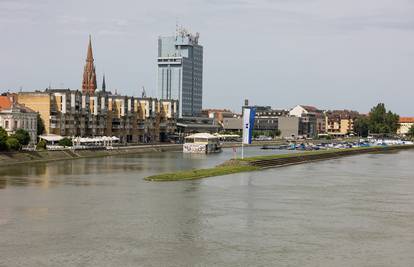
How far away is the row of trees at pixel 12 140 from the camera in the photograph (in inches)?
3087

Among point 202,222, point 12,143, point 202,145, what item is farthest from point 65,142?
point 202,222

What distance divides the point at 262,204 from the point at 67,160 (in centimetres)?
5098

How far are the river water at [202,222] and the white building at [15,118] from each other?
37240mm

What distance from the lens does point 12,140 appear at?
80.5 metres

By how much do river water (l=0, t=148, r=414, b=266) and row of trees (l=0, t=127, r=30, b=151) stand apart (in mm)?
15928

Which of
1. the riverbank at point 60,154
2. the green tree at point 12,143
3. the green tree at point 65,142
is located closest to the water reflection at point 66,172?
the riverbank at point 60,154

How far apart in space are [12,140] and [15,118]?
70.2ft

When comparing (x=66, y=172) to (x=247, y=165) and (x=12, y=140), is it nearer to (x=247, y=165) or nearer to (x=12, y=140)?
(x=12, y=140)

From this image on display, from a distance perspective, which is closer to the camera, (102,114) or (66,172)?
(66,172)

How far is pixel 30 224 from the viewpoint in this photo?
3606 cm

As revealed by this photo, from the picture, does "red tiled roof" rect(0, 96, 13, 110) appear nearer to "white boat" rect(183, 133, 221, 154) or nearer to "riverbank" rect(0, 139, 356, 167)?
"riverbank" rect(0, 139, 356, 167)

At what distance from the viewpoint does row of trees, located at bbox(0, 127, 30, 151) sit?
78.4 meters

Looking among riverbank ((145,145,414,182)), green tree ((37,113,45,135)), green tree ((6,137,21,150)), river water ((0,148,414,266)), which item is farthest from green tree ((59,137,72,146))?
river water ((0,148,414,266))

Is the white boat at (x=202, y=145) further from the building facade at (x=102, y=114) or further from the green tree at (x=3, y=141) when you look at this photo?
the green tree at (x=3, y=141)
